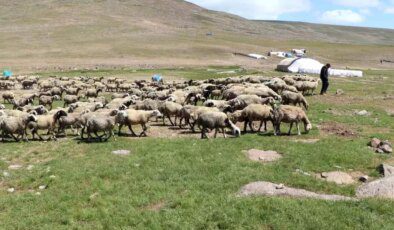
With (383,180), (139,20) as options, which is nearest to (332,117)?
(383,180)

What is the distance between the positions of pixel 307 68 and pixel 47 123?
152 ft

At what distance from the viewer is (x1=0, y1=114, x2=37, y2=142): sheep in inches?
833

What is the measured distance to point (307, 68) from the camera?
6222 centimetres

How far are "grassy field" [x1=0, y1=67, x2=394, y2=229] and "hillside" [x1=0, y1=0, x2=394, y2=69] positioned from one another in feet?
189

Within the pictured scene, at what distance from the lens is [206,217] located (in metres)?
12.7

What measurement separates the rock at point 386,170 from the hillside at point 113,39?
211 feet

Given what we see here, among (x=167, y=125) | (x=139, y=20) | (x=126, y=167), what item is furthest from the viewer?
(x=139, y=20)

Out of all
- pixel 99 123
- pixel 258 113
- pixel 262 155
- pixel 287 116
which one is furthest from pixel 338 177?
pixel 99 123

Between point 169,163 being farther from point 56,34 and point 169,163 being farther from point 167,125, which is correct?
point 56,34

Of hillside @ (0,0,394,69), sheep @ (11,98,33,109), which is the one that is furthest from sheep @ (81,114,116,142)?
hillside @ (0,0,394,69)

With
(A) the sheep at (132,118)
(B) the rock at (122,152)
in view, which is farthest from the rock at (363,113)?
(B) the rock at (122,152)

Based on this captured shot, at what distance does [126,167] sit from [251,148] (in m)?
5.66

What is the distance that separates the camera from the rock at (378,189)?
13961 millimetres

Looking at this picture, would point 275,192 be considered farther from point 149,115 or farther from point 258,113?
point 149,115
